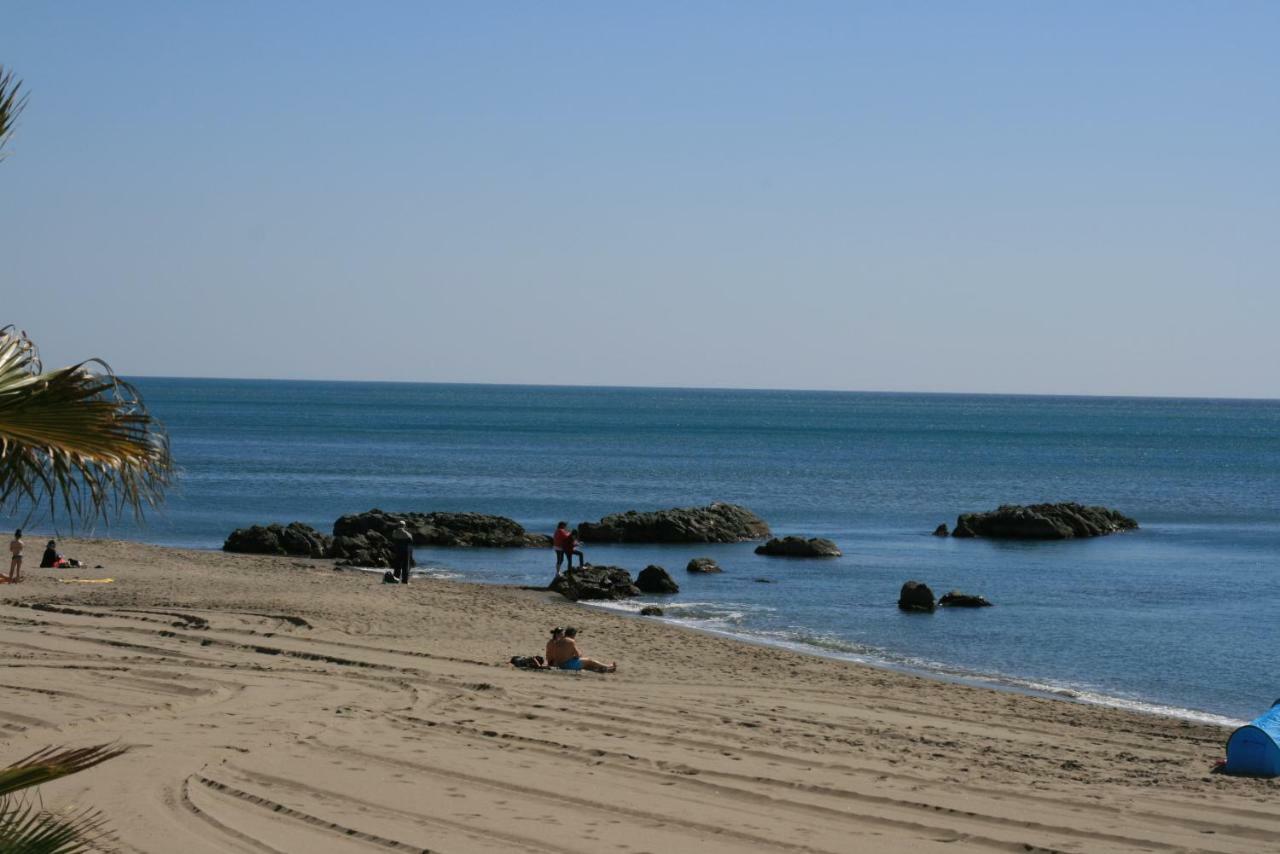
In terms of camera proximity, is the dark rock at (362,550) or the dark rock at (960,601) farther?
the dark rock at (362,550)

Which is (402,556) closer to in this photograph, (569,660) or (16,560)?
(16,560)

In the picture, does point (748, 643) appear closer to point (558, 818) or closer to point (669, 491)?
point (558, 818)

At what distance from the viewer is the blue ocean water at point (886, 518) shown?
22797 mm

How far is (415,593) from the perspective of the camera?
25734mm

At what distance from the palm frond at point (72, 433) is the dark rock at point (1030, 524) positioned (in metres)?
41.4

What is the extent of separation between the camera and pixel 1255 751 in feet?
38.6

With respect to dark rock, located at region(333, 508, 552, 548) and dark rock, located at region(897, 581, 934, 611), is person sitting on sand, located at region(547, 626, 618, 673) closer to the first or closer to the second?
dark rock, located at region(897, 581, 934, 611)

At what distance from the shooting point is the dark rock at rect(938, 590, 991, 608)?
90.8 ft

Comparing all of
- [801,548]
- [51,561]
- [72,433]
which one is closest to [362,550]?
[51,561]

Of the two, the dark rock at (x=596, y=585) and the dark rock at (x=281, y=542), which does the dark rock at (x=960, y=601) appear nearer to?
the dark rock at (x=596, y=585)

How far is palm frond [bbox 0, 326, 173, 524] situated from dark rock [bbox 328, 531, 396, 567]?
27.5 m

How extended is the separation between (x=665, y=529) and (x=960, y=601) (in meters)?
14.7

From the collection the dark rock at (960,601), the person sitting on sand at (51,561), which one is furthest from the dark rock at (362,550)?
the dark rock at (960,601)

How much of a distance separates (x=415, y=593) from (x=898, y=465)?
64621mm
